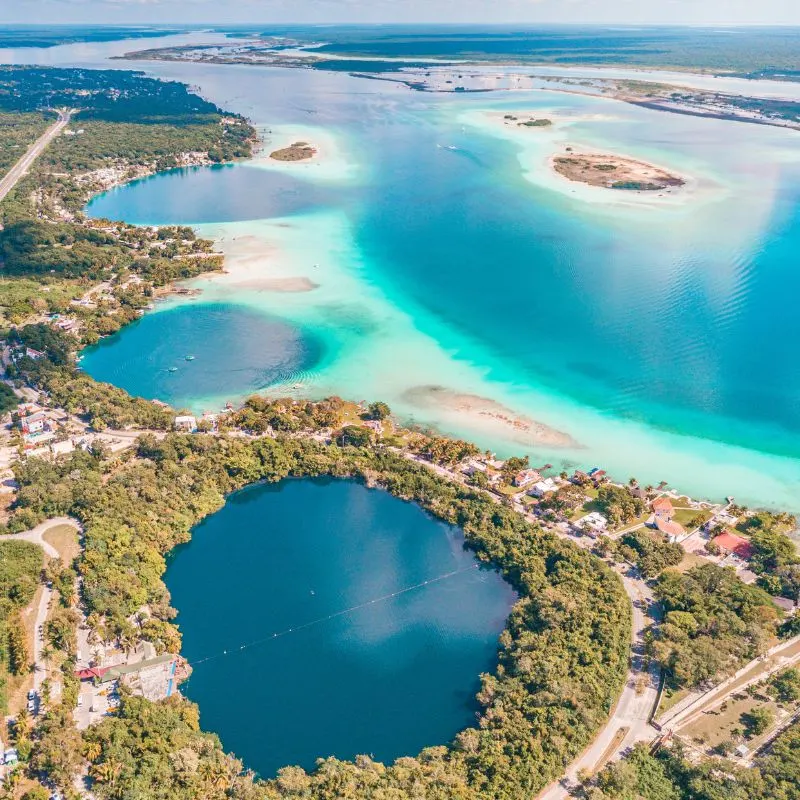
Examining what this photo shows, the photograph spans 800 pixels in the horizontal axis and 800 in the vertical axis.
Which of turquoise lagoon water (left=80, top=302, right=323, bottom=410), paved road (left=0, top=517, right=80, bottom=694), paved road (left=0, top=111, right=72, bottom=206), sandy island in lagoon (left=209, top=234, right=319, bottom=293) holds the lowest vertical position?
paved road (left=0, top=517, right=80, bottom=694)

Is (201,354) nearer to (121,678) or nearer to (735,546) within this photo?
(121,678)

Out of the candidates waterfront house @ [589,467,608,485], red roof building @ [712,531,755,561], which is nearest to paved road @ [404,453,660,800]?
red roof building @ [712,531,755,561]

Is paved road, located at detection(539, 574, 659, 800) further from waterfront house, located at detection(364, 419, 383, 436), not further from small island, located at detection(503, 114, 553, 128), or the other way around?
small island, located at detection(503, 114, 553, 128)

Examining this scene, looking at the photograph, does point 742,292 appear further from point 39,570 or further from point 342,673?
point 39,570

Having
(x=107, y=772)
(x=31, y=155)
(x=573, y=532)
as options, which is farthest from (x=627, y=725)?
(x=31, y=155)

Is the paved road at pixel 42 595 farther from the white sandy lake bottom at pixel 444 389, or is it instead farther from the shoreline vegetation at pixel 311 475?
the white sandy lake bottom at pixel 444 389

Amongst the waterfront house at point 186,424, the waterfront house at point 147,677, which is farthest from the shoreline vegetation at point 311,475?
the waterfront house at point 147,677
